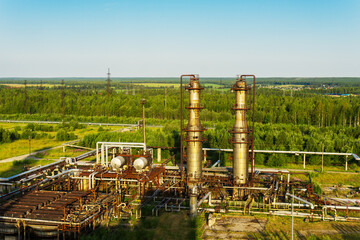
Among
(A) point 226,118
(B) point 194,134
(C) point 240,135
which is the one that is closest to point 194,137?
(B) point 194,134

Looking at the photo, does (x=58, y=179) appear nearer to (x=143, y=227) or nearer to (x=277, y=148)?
(x=143, y=227)

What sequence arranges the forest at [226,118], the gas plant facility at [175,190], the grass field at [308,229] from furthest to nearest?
the forest at [226,118]
the gas plant facility at [175,190]
the grass field at [308,229]

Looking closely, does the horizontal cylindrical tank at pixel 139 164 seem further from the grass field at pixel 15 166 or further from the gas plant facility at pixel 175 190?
the grass field at pixel 15 166

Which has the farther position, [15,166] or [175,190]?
[15,166]

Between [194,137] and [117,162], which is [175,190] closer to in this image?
[194,137]

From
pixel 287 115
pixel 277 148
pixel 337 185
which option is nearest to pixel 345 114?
pixel 287 115

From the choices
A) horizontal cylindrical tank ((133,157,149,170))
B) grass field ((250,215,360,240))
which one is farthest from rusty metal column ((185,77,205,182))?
grass field ((250,215,360,240))

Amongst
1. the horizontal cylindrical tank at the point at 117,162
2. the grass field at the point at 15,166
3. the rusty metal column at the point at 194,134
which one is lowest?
the grass field at the point at 15,166

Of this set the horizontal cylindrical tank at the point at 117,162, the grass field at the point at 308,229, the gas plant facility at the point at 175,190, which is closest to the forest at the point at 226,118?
the gas plant facility at the point at 175,190
